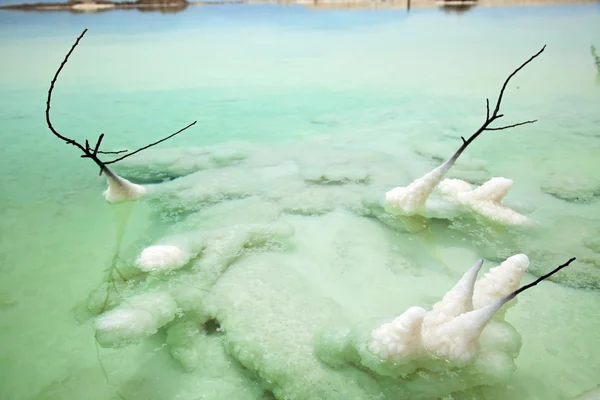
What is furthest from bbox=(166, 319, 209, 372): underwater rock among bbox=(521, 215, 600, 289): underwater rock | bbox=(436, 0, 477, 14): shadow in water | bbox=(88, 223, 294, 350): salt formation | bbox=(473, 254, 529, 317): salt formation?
bbox=(436, 0, 477, 14): shadow in water

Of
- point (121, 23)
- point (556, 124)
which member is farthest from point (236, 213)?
point (121, 23)

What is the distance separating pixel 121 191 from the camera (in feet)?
8.70

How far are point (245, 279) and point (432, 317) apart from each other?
2.83ft

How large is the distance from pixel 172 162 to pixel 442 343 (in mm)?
2599

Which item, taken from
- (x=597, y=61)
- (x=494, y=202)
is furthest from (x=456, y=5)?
(x=494, y=202)

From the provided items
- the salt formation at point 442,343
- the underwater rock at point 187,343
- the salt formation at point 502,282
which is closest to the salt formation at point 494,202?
the salt formation at point 502,282

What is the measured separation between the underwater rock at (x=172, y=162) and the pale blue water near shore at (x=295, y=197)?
18cm

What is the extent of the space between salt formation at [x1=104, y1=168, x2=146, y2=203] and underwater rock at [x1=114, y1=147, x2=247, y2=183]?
35 centimetres

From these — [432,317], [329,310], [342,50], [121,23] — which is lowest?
[329,310]

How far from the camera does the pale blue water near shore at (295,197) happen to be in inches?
60.7

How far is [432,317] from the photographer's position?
4.80ft

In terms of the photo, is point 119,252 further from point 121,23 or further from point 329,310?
point 121,23

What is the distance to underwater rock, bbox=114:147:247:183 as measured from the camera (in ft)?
10.4

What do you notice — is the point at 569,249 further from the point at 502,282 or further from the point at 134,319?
the point at 134,319
